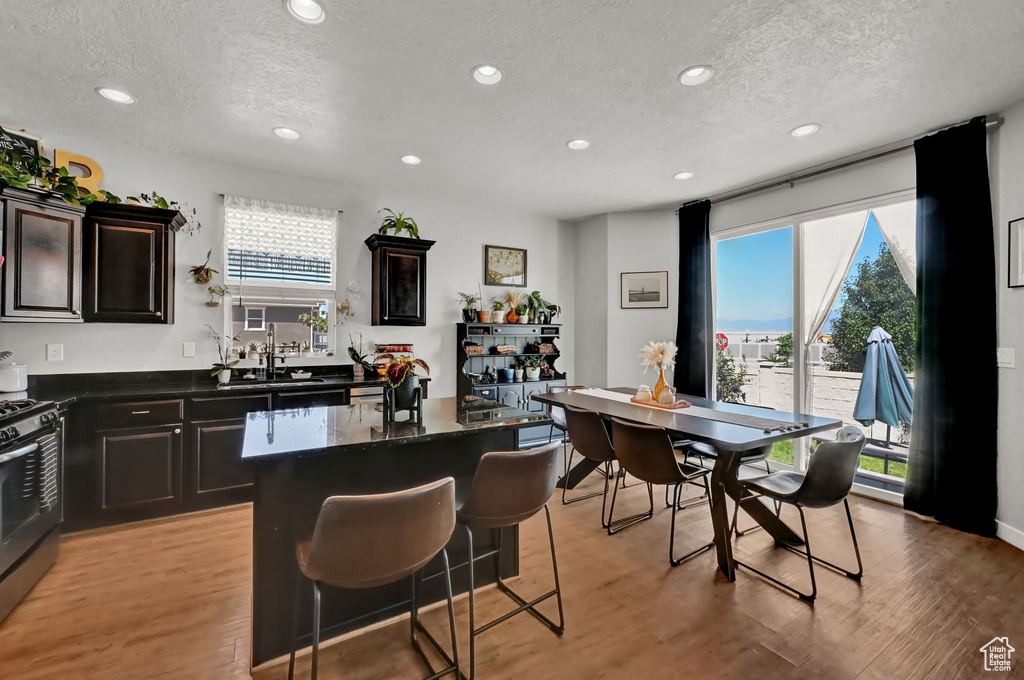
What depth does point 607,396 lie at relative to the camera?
12.9 feet

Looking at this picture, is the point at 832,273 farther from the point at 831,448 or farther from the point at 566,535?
the point at 566,535

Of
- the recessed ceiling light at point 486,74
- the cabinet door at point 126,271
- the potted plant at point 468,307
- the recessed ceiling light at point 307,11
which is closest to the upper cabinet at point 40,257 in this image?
the cabinet door at point 126,271

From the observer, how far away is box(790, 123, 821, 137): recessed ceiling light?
314cm

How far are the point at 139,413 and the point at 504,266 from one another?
142 inches

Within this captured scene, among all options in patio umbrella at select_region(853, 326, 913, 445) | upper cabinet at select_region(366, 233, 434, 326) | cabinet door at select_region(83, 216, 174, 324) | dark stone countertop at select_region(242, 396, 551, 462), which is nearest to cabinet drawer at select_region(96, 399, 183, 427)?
cabinet door at select_region(83, 216, 174, 324)

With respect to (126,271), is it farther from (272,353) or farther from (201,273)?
(272,353)

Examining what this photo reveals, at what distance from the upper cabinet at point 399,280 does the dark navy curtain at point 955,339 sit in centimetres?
404

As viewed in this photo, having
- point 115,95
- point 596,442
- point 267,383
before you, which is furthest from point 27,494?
point 596,442

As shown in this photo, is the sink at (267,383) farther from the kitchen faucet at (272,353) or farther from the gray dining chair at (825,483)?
the gray dining chair at (825,483)

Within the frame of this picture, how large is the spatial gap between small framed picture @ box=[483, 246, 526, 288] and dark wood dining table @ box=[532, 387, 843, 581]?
2298mm

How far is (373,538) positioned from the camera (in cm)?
133

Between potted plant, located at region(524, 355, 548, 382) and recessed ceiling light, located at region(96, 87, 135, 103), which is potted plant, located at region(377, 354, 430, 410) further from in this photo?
potted plant, located at region(524, 355, 548, 382)

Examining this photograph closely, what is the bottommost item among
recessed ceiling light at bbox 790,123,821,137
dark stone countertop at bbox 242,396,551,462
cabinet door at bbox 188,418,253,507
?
cabinet door at bbox 188,418,253,507

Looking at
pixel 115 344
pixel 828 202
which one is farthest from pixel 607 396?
pixel 115 344
